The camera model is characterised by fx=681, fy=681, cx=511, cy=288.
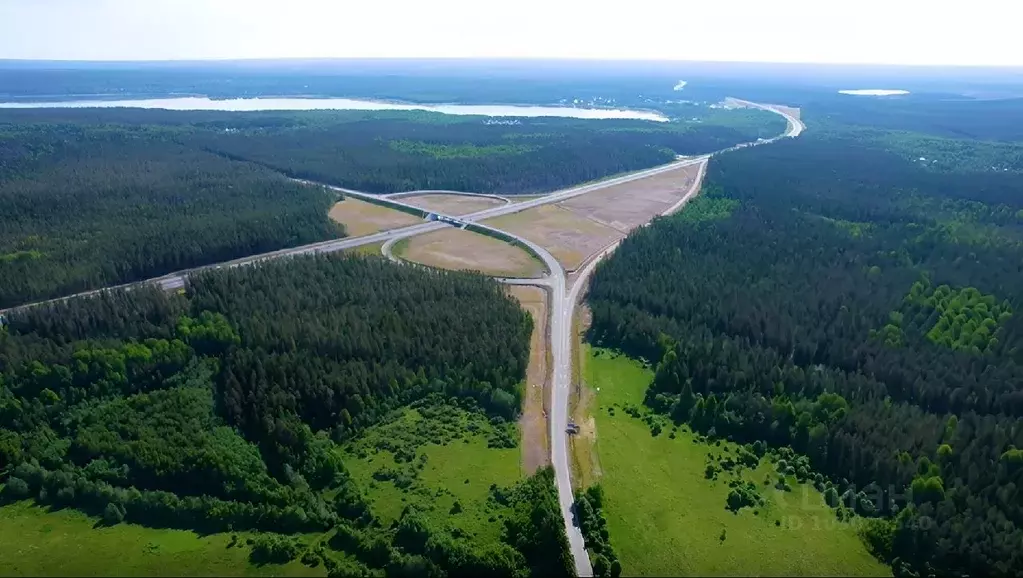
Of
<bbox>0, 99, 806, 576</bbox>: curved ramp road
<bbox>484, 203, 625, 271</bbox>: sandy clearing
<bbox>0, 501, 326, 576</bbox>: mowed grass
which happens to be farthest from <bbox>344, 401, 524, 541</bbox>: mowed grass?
<bbox>484, 203, 625, 271</bbox>: sandy clearing

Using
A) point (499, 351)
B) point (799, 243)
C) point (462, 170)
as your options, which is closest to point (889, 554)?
point (499, 351)

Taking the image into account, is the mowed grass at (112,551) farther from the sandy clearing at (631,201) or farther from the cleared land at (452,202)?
the cleared land at (452,202)

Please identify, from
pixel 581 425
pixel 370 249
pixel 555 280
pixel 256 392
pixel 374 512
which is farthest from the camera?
pixel 370 249

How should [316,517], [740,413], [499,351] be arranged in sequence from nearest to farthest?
[316,517]
[740,413]
[499,351]

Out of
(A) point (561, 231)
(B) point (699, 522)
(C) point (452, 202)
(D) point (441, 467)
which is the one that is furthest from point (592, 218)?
(B) point (699, 522)

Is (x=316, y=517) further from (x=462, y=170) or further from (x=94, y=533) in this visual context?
(x=462, y=170)

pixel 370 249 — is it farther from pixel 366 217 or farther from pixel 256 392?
Result: pixel 256 392

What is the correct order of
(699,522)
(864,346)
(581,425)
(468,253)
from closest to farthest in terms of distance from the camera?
1. (699,522)
2. (581,425)
3. (864,346)
4. (468,253)
